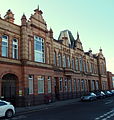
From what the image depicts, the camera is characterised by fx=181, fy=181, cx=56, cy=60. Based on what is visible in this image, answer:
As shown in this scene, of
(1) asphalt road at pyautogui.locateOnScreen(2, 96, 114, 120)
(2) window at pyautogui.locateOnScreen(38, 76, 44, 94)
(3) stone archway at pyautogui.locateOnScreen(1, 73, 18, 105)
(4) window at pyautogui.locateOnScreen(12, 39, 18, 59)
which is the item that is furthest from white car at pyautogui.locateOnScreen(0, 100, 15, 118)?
(2) window at pyautogui.locateOnScreen(38, 76, 44, 94)

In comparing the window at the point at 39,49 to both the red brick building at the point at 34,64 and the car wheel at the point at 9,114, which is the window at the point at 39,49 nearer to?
the red brick building at the point at 34,64

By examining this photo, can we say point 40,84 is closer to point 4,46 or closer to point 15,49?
point 15,49

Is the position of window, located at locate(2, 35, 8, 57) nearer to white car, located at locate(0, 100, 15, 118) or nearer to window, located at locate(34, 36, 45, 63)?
window, located at locate(34, 36, 45, 63)

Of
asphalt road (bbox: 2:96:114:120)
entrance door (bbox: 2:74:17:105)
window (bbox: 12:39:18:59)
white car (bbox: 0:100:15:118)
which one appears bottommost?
asphalt road (bbox: 2:96:114:120)

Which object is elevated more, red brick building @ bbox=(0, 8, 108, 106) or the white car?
red brick building @ bbox=(0, 8, 108, 106)

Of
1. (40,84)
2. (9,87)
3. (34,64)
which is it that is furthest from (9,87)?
(40,84)

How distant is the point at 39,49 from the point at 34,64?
3062mm

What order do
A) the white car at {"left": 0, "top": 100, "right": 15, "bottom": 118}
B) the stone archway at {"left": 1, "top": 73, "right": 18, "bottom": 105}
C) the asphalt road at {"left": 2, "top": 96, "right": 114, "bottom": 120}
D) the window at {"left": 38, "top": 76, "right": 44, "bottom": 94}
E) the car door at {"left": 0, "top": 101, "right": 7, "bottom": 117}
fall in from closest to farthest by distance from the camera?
the asphalt road at {"left": 2, "top": 96, "right": 114, "bottom": 120} → the car door at {"left": 0, "top": 101, "right": 7, "bottom": 117} → the white car at {"left": 0, "top": 100, "right": 15, "bottom": 118} → the stone archway at {"left": 1, "top": 73, "right": 18, "bottom": 105} → the window at {"left": 38, "top": 76, "right": 44, "bottom": 94}

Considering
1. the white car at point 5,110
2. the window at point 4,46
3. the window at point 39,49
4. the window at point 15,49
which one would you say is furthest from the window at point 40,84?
the white car at point 5,110

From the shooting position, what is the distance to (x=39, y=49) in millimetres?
28375

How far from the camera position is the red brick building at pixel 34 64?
23.4 meters

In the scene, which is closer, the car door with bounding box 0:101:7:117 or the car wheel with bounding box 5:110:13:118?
the car door with bounding box 0:101:7:117

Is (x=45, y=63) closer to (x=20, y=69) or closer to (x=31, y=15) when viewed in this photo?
(x=20, y=69)

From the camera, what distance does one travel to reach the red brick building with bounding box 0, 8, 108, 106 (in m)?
23.4
